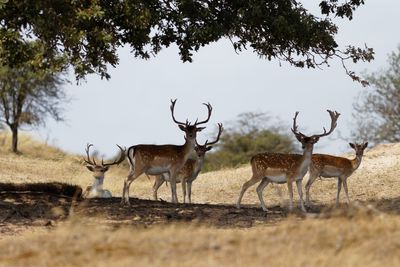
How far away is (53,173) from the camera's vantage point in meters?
30.8

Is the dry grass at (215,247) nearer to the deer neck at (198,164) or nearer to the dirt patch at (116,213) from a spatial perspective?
the dirt patch at (116,213)

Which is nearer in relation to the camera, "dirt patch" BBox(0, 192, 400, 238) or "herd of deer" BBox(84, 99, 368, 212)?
"dirt patch" BBox(0, 192, 400, 238)

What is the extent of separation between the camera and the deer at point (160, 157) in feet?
52.2

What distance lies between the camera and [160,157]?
52.9 feet

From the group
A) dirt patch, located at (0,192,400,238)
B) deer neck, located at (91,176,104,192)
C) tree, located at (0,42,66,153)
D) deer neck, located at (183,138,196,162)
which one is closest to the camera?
dirt patch, located at (0,192,400,238)

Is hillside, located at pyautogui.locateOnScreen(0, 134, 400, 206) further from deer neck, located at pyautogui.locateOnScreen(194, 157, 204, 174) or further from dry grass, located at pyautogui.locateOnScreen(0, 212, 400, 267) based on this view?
dry grass, located at pyautogui.locateOnScreen(0, 212, 400, 267)

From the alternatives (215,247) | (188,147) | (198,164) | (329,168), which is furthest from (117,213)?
(215,247)

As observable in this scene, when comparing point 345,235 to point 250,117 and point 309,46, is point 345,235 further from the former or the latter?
point 250,117

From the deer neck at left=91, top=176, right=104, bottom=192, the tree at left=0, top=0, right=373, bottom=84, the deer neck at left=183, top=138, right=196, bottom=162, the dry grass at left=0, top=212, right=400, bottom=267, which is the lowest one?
the dry grass at left=0, top=212, right=400, bottom=267

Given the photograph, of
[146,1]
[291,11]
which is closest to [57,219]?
[146,1]

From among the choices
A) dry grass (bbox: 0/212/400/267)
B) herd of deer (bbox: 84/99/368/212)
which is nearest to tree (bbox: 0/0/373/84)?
herd of deer (bbox: 84/99/368/212)

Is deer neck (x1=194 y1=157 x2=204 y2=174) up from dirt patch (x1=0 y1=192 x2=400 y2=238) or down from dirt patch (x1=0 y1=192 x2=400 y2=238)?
up

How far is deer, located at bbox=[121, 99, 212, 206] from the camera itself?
15.9 metres

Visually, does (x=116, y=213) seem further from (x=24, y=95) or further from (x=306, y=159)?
(x=24, y=95)
